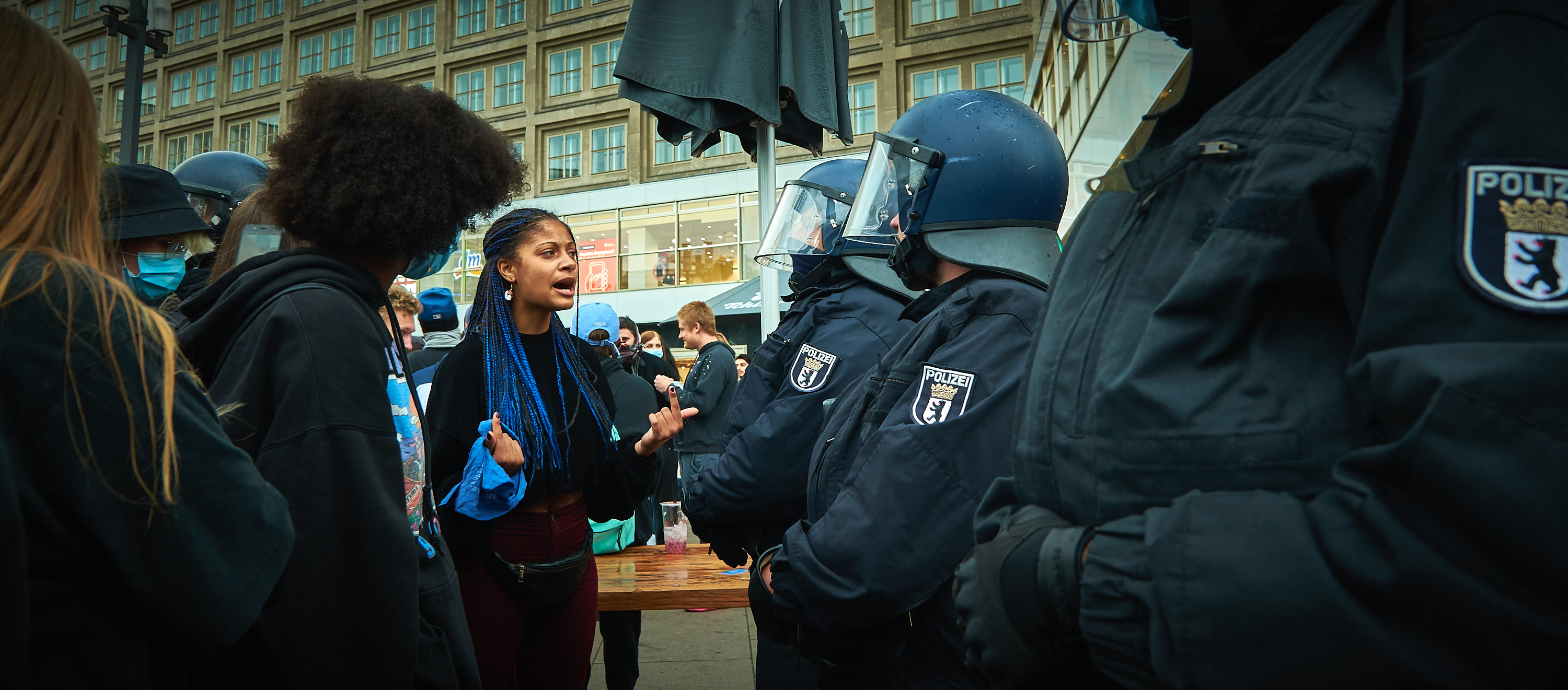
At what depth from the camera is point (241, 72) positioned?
29141 mm

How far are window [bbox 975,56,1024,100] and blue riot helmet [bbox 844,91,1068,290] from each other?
18.6 meters

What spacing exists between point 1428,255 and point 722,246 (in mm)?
20845

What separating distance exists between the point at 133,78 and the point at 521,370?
5.88 meters

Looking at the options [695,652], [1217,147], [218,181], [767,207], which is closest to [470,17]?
[767,207]

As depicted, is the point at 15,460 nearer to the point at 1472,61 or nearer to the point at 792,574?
the point at 792,574

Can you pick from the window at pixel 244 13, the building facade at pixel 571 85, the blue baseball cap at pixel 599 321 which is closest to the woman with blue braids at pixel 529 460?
the blue baseball cap at pixel 599 321

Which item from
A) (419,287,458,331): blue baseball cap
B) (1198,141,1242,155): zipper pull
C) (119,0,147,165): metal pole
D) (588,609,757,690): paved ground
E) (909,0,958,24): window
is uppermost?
(909,0,958,24): window

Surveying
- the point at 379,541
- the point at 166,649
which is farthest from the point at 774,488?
the point at 166,649

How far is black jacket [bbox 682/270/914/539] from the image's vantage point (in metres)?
2.57

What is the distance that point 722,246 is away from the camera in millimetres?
21375

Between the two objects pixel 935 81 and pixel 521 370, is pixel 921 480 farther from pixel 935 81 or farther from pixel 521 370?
pixel 935 81

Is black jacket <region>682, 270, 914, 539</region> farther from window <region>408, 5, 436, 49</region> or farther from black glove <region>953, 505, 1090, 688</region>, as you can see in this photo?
window <region>408, 5, 436, 49</region>

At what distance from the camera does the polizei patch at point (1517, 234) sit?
0.73 m

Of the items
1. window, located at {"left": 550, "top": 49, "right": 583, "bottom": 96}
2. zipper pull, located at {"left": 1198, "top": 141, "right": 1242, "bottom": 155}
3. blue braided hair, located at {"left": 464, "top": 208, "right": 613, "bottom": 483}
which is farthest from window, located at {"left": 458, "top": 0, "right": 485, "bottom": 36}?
zipper pull, located at {"left": 1198, "top": 141, "right": 1242, "bottom": 155}
